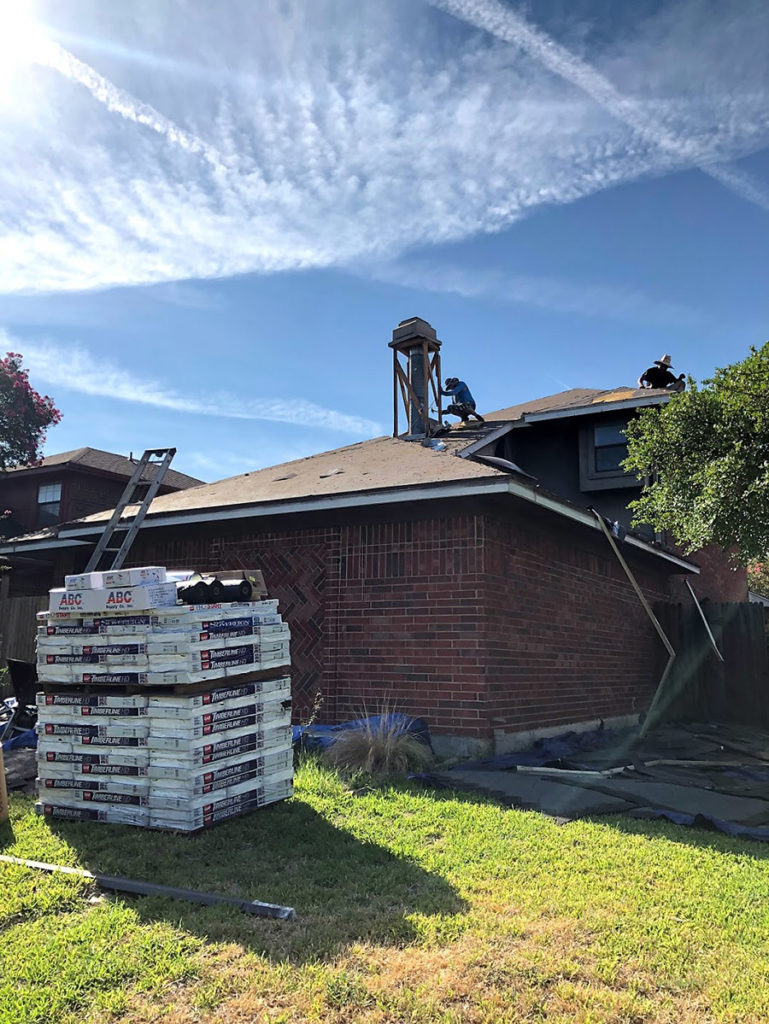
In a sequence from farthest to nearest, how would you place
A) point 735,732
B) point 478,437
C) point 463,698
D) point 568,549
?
point 478,437 → point 735,732 → point 568,549 → point 463,698

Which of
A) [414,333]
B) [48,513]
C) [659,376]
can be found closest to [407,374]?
[414,333]

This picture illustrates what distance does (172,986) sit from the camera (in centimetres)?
309

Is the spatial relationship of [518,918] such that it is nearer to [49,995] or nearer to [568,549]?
[49,995]

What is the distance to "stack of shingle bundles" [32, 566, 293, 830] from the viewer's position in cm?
514

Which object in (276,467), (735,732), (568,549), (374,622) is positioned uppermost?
(276,467)

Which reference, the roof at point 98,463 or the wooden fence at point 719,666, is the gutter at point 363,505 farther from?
the roof at point 98,463

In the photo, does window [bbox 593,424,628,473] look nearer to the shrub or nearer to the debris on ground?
the debris on ground

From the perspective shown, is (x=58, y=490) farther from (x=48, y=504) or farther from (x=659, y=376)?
(x=659, y=376)

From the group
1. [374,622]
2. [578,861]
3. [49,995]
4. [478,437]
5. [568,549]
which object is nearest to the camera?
[49,995]

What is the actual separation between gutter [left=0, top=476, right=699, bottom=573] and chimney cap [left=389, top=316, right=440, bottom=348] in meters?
5.52

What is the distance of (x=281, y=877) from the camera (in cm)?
440

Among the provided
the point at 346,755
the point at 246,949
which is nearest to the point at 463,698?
the point at 346,755

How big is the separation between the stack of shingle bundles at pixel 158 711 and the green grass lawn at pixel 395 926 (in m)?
0.23

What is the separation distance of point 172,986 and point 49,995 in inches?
18.7
